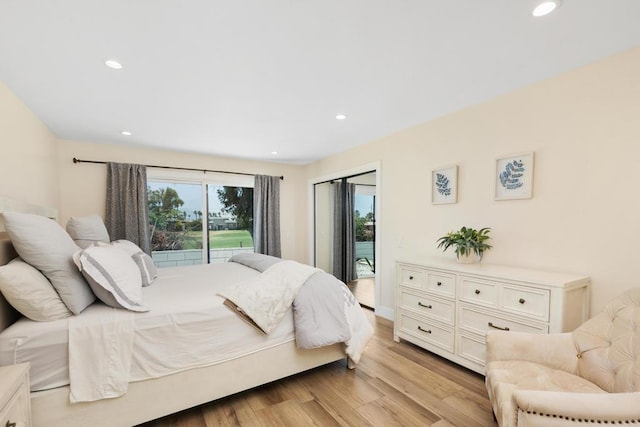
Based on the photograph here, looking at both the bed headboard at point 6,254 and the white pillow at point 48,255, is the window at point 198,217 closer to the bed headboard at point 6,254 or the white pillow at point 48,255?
the bed headboard at point 6,254

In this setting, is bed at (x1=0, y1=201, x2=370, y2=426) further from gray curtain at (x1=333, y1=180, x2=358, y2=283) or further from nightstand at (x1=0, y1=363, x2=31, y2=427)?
gray curtain at (x1=333, y1=180, x2=358, y2=283)

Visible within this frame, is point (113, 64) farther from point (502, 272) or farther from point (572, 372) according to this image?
point (572, 372)

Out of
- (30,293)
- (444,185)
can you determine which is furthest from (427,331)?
(30,293)

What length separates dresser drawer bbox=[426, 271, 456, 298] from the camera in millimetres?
2309

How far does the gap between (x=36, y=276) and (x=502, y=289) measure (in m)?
2.92

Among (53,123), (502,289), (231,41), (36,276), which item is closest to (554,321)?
(502,289)

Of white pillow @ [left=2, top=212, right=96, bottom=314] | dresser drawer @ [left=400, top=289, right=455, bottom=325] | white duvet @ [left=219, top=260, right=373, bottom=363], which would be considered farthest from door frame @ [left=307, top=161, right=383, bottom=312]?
white pillow @ [left=2, top=212, right=96, bottom=314]

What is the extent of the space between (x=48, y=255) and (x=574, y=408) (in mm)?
2514

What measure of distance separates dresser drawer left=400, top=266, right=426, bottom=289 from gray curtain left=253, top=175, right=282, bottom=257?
267 cm

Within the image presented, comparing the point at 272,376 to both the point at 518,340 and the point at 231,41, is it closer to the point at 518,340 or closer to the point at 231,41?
the point at 518,340

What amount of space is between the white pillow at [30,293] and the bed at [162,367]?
0.05 m

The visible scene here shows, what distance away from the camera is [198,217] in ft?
14.4

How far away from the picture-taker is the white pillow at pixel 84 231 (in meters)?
2.25

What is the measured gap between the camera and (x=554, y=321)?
1.75 m
